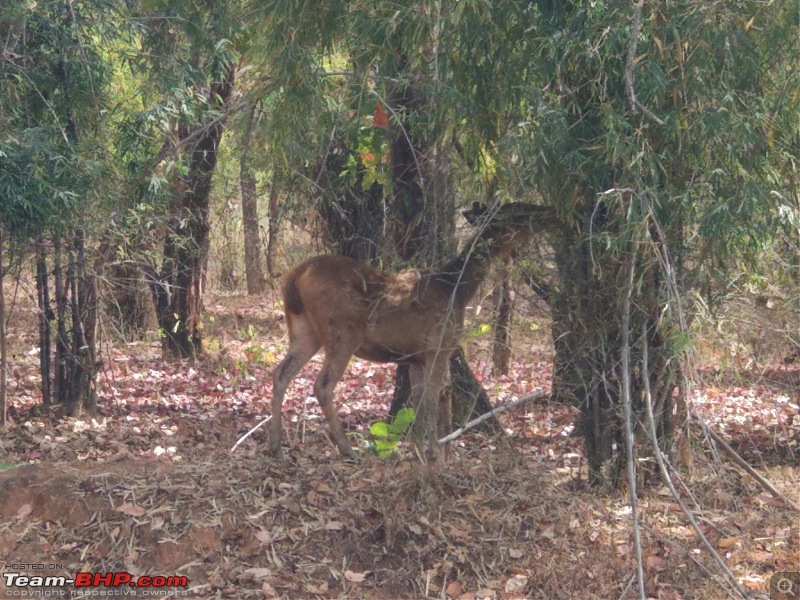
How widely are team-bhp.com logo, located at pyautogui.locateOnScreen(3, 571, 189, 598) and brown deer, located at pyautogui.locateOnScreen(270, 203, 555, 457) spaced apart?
1.89 metres

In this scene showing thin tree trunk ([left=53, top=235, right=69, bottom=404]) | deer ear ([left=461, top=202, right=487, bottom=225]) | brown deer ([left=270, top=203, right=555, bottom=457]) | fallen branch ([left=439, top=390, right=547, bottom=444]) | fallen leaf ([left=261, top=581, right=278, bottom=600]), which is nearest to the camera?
fallen leaf ([left=261, top=581, right=278, bottom=600])

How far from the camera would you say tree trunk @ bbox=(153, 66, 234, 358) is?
39.6 feet

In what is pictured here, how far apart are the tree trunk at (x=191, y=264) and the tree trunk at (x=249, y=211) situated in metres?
0.57

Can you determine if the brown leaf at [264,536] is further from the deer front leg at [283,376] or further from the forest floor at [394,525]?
the deer front leg at [283,376]

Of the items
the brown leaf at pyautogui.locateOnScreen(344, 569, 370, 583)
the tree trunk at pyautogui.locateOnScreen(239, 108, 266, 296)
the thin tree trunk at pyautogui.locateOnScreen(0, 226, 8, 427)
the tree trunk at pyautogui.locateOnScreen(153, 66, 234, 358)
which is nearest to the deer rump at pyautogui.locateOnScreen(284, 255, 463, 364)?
the tree trunk at pyautogui.locateOnScreen(239, 108, 266, 296)

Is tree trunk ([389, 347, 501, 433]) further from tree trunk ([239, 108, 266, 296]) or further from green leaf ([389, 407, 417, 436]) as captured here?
tree trunk ([239, 108, 266, 296])

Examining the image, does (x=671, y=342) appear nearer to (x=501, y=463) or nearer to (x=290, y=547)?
(x=501, y=463)

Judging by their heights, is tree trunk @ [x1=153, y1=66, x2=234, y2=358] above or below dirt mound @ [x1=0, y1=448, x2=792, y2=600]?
above

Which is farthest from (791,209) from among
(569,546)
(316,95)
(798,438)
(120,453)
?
(120,453)

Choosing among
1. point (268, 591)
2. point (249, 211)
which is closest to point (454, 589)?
point (268, 591)

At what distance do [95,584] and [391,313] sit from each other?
9.22 feet

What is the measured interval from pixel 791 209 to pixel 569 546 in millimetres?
2457

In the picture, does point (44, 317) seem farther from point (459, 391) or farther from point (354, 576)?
point (354, 576)

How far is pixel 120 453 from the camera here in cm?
820
